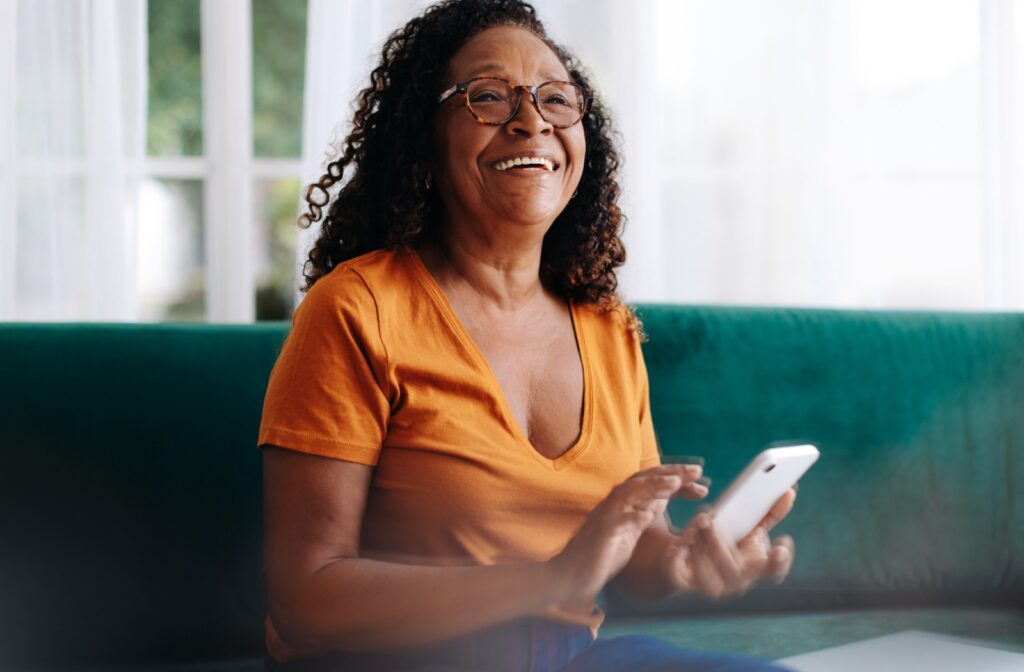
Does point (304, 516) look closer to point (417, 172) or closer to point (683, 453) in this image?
point (417, 172)

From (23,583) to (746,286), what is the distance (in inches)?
70.8

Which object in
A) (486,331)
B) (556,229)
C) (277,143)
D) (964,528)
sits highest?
(277,143)

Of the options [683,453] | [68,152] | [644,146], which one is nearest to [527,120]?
[683,453]

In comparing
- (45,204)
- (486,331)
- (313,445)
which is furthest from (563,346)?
(45,204)

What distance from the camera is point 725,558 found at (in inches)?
43.5

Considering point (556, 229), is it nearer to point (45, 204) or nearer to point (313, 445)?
point (313, 445)

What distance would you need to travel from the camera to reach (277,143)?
8.30ft

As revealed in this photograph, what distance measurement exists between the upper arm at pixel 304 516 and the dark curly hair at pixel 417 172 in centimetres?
31

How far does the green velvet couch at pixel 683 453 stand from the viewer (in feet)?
4.78

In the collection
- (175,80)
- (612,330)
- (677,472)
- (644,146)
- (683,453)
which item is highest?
(175,80)

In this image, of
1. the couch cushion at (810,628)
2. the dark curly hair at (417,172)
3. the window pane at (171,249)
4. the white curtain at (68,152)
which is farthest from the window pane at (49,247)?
the couch cushion at (810,628)

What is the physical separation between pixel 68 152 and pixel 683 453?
61.9 inches

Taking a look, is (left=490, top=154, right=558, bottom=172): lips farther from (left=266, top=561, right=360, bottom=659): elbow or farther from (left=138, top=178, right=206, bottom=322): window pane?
(left=138, top=178, right=206, bottom=322): window pane

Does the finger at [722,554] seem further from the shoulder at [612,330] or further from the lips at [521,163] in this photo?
the lips at [521,163]
